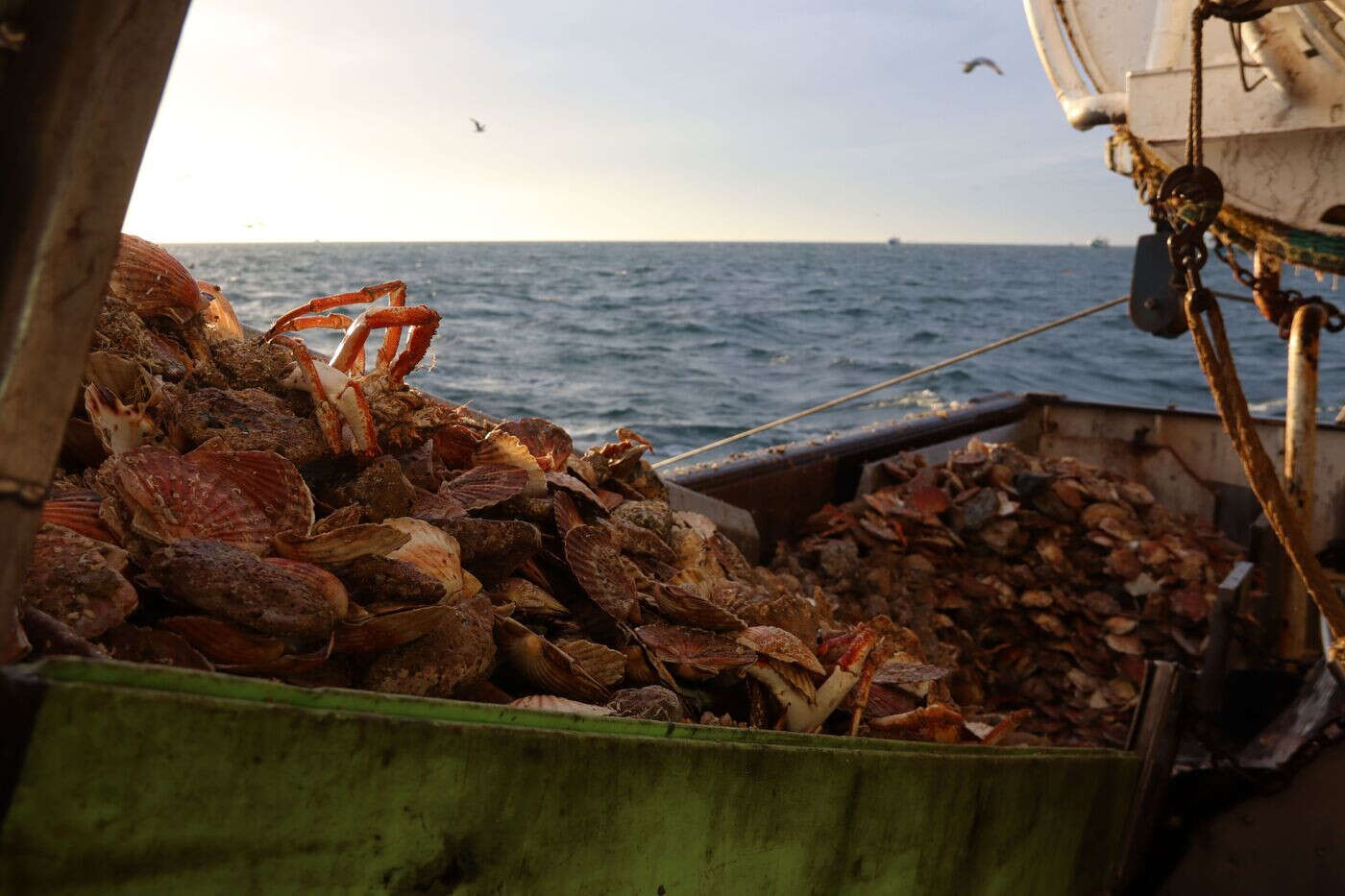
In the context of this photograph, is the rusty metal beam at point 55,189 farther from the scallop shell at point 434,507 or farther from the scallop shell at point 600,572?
the scallop shell at point 600,572

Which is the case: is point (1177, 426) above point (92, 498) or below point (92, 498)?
above

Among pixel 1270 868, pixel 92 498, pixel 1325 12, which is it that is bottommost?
pixel 1270 868

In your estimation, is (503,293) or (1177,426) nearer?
(1177,426)

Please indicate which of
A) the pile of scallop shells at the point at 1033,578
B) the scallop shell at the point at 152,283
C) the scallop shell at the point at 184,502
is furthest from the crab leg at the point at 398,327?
the pile of scallop shells at the point at 1033,578

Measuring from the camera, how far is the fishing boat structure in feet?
1.94

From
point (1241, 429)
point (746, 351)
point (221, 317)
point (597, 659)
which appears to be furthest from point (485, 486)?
point (746, 351)

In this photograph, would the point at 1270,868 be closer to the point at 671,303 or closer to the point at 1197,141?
the point at 1197,141

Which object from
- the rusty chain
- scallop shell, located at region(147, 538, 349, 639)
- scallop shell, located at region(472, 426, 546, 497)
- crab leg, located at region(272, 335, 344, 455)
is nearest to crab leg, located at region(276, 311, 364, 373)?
crab leg, located at region(272, 335, 344, 455)

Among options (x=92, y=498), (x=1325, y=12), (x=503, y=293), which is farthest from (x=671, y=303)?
(x=92, y=498)

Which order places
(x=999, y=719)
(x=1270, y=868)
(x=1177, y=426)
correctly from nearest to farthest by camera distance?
(x=999, y=719)
(x=1270, y=868)
(x=1177, y=426)

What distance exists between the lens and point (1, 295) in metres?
0.57

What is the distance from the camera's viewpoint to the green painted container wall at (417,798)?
691 mm

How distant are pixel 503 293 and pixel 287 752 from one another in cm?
3730

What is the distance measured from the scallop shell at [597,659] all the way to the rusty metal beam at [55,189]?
3.00ft
